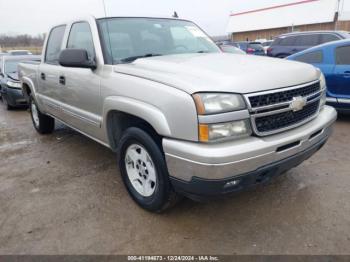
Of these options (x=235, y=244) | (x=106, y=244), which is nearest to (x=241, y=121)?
(x=235, y=244)

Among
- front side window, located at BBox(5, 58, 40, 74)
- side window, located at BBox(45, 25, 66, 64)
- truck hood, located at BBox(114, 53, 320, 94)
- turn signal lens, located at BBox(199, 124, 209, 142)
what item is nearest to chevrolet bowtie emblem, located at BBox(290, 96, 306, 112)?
truck hood, located at BBox(114, 53, 320, 94)

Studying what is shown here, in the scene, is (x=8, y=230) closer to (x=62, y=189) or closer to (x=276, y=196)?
(x=62, y=189)

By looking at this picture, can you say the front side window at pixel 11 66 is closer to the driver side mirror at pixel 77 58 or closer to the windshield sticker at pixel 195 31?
the windshield sticker at pixel 195 31

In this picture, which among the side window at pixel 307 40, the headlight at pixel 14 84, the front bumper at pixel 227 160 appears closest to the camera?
the front bumper at pixel 227 160

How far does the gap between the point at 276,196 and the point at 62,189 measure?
2.35 metres

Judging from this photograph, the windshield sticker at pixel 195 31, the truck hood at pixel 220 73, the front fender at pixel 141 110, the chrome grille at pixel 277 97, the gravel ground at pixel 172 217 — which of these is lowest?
the gravel ground at pixel 172 217

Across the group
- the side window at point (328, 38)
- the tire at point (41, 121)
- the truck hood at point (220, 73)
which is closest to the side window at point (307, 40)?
the side window at point (328, 38)

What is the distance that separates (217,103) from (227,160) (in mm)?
406

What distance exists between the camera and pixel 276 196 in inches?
121

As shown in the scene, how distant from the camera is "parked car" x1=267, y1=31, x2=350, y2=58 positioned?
11234 millimetres

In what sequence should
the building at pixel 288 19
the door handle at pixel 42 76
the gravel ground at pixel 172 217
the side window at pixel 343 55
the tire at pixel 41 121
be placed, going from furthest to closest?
the building at pixel 288 19 → the tire at pixel 41 121 → the side window at pixel 343 55 → the door handle at pixel 42 76 → the gravel ground at pixel 172 217

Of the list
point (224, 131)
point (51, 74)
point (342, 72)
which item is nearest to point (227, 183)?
point (224, 131)

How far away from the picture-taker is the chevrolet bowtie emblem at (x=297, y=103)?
7.84ft

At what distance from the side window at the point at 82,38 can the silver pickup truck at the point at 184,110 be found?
12mm
